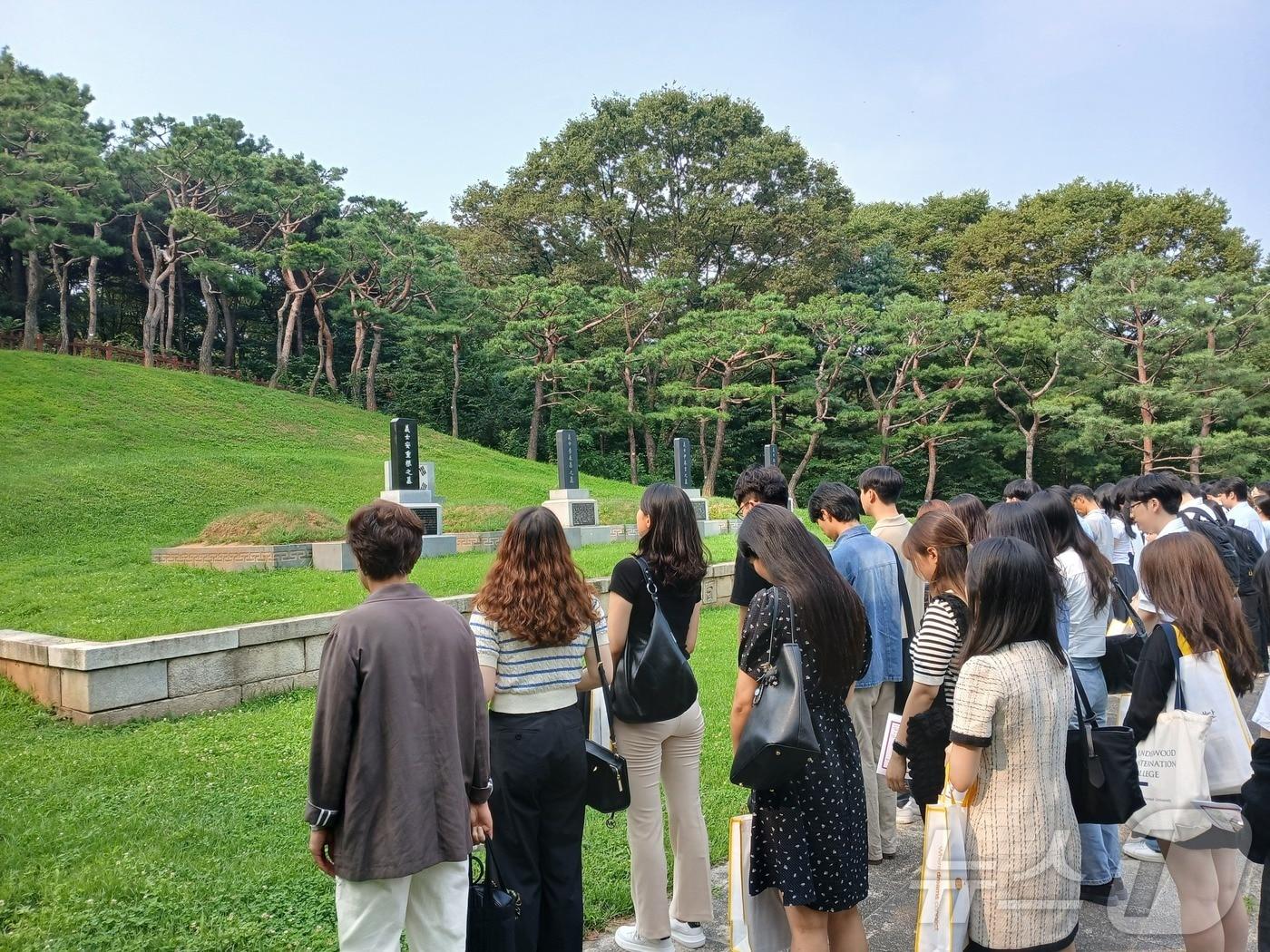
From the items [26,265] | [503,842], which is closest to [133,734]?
[503,842]

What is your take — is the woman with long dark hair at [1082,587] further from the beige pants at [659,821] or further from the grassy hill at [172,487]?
the grassy hill at [172,487]

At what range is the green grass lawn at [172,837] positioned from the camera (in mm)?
2846

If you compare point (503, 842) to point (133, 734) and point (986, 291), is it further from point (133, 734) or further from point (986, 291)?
point (986, 291)

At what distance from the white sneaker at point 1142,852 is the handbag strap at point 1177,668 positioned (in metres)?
1.65

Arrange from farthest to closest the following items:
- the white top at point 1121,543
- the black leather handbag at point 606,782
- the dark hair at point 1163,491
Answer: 1. the white top at point 1121,543
2. the dark hair at point 1163,491
3. the black leather handbag at point 606,782

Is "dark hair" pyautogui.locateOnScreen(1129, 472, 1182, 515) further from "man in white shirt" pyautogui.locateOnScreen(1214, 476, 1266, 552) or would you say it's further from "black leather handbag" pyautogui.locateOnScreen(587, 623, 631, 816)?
"black leather handbag" pyautogui.locateOnScreen(587, 623, 631, 816)

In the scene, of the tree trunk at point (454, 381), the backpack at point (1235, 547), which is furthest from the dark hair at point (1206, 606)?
the tree trunk at point (454, 381)

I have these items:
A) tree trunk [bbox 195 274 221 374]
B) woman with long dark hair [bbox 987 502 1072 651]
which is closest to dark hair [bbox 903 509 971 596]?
woman with long dark hair [bbox 987 502 1072 651]

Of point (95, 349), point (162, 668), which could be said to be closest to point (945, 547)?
point (162, 668)

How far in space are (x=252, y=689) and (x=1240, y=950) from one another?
546cm

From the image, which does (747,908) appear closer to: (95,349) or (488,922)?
(488,922)

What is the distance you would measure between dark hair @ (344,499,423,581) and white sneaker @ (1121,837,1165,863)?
3.44 meters

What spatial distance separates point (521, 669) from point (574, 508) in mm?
12252

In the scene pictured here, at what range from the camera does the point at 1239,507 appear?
6.86m
